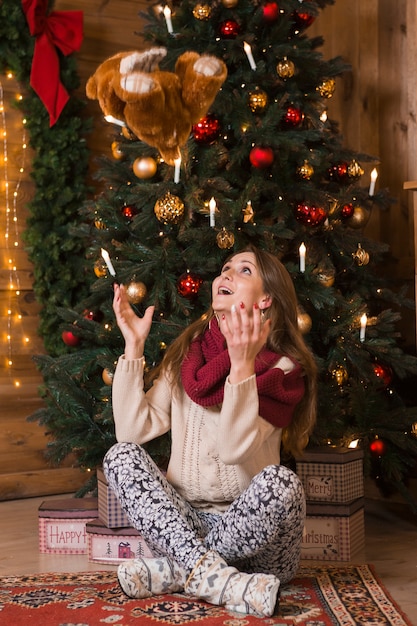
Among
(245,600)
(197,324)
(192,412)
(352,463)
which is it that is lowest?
(245,600)

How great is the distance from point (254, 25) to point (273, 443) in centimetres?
128

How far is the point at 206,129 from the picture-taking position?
2584 mm

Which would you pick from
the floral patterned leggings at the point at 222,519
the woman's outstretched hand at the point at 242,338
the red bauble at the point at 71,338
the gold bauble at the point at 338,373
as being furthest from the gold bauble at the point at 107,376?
the woman's outstretched hand at the point at 242,338

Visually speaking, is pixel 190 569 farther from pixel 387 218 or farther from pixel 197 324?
pixel 387 218

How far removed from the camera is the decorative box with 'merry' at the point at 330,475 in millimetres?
2469

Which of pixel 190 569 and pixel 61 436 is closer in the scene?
pixel 190 569

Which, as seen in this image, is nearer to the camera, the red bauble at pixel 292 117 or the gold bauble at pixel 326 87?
the red bauble at pixel 292 117

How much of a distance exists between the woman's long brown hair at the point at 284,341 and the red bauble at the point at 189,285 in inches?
10.9

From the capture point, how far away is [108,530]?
2.39 meters

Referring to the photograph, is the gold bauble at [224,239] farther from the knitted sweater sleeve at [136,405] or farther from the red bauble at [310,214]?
the knitted sweater sleeve at [136,405]

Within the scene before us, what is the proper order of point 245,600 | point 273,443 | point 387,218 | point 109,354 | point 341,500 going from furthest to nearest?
1. point 387,218
2. point 109,354
3. point 341,500
4. point 273,443
5. point 245,600

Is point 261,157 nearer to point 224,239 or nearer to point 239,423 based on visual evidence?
point 224,239

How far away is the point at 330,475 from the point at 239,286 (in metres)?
0.68

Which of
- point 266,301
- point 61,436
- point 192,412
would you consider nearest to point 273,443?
point 192,412
